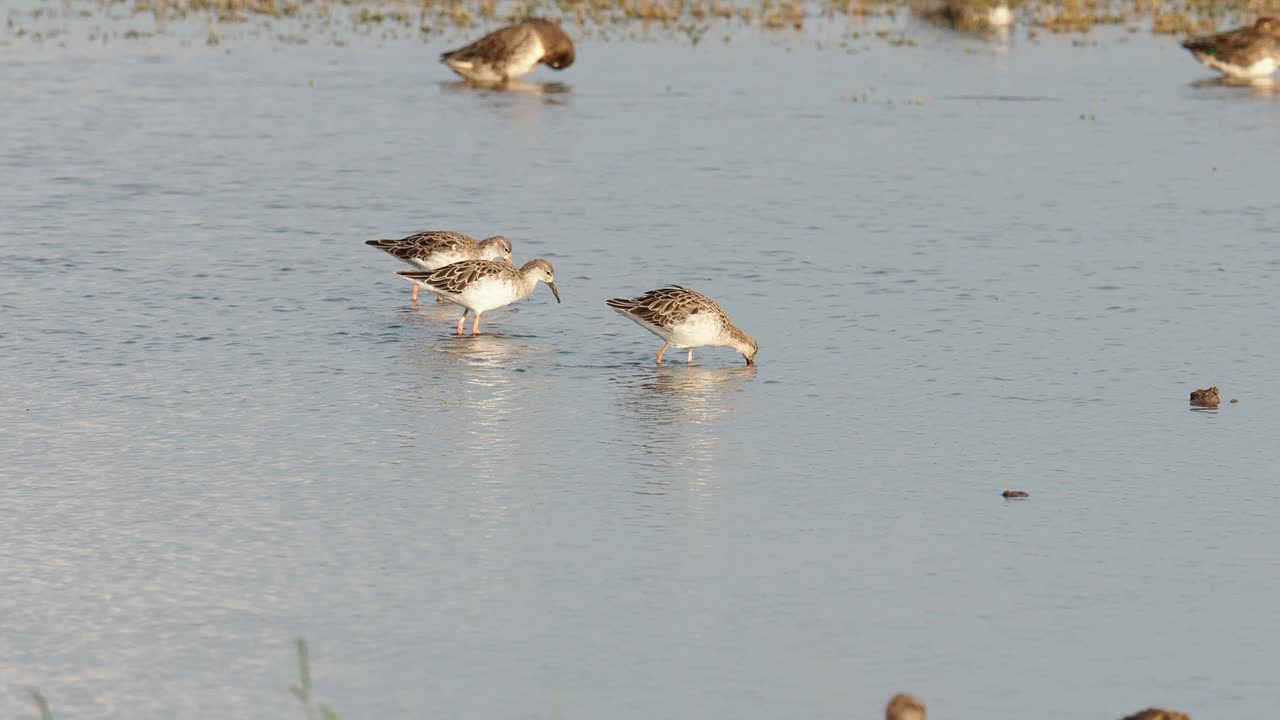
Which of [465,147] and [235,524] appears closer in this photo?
[235,524]

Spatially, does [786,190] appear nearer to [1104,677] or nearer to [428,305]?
[428,305]

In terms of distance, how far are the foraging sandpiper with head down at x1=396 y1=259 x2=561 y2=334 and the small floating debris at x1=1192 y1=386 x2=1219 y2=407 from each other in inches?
244

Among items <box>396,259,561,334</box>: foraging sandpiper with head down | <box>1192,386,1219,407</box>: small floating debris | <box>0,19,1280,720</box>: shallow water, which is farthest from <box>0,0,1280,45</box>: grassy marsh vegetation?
<box>1192,386,1219,407</box>: small floating debris

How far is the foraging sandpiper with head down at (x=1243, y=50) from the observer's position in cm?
3988

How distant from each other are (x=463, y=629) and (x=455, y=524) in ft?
6.32

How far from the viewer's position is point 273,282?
2081 centimetres

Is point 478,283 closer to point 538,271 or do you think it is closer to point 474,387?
point 538,271

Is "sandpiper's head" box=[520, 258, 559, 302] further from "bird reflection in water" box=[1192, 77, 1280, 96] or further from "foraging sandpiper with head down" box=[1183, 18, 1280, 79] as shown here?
"foraging sandpiper with head down" box=[1183, 18, 1280, 79]

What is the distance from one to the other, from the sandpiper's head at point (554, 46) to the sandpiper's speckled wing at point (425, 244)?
1828cm

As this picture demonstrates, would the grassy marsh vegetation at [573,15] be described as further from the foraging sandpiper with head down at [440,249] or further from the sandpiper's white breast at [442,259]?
the sandpiper's white breast at [442,259]

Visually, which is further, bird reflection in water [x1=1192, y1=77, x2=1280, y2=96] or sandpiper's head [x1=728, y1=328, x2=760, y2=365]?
bird reflection in water [x1=1192, y1=77, x2=1280, y2=96]

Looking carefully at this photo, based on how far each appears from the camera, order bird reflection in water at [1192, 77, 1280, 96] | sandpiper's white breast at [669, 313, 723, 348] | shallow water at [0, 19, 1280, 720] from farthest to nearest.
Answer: bird reflection in water at [1192, 77, 1280, 96] → sandpiper's white breast at [669, 313, 723, 348] → shallow water at [0, 19, 1280, 720]

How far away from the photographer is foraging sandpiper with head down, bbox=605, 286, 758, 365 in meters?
17.1

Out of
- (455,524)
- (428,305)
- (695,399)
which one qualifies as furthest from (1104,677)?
(428,305)
